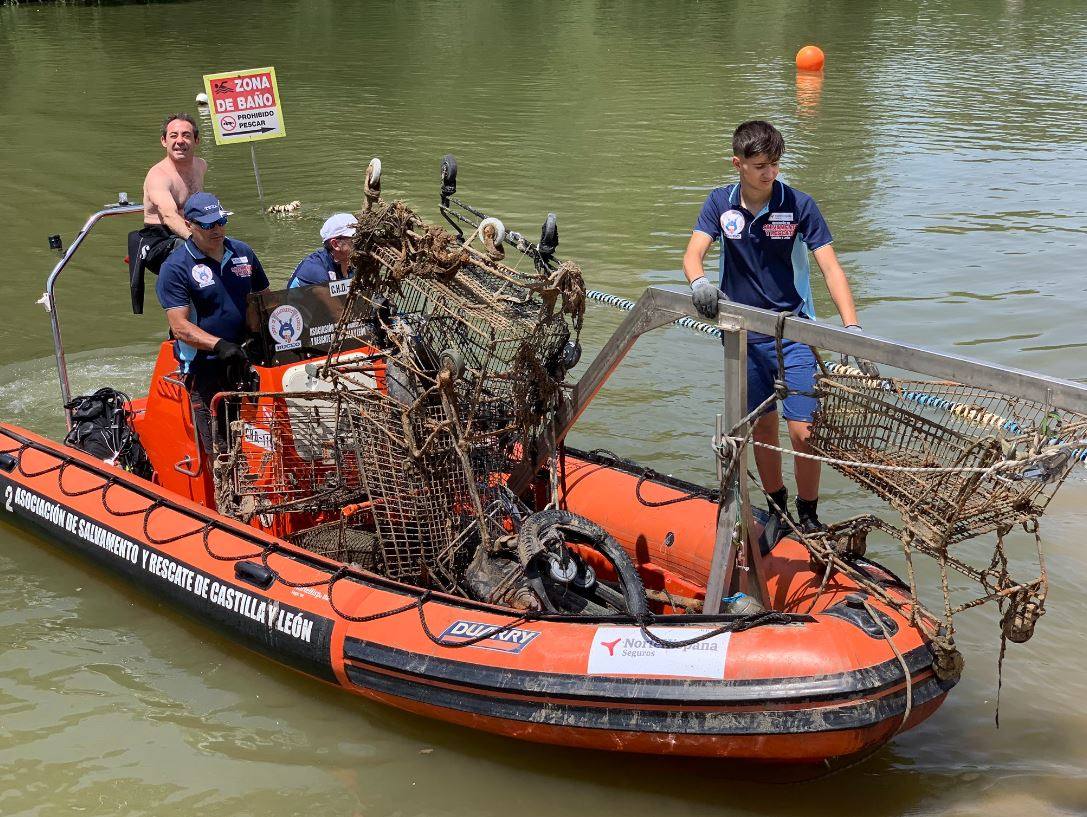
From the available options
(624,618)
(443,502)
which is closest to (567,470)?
(443,502)

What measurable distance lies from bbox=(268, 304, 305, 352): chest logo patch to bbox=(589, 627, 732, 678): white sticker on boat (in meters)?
2.23

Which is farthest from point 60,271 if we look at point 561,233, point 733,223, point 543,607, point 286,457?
point 561,233

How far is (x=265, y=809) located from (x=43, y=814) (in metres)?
0.88

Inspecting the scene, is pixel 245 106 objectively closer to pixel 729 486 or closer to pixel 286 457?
pixel 286 457

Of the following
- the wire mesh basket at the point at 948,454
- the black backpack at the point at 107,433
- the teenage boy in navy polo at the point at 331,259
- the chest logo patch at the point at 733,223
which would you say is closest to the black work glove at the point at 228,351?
the teenage boy in navy polo at the point at 331,259

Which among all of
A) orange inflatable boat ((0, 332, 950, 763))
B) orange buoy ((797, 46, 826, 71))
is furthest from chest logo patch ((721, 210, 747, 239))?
orange buoy ((797, 46, 826, 71))

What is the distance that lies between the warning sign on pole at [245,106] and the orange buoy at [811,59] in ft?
41.9

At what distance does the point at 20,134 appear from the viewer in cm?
1716

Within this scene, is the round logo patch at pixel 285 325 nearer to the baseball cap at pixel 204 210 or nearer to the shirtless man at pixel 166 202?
the baseball cap at pixel 204 210

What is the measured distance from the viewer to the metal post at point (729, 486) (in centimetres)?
445

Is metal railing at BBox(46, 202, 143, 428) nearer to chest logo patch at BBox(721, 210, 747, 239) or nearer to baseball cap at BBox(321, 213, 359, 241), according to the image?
baseball cap at BBox(321, 213, 359, 241)

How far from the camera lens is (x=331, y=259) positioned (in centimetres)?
633

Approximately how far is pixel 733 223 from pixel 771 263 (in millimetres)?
242

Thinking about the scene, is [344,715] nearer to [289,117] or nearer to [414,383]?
[414,383]
